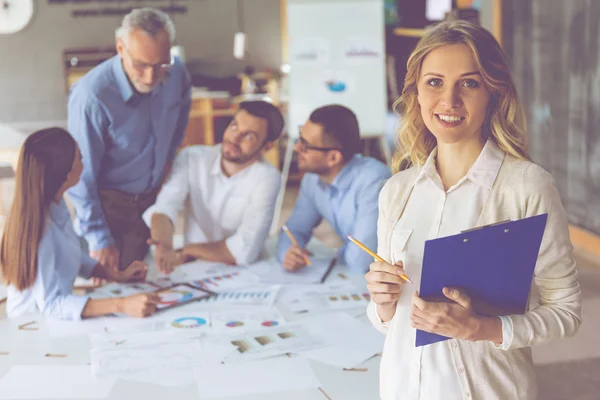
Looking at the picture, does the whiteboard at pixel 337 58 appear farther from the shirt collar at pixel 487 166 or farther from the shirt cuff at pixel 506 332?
the shirt cuff at pixel 506 332

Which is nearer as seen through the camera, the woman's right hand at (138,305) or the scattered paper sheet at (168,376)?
the scattered paper sheet at (168,376)

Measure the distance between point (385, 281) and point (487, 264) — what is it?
166 millimetres

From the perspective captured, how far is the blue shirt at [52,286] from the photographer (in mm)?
1701

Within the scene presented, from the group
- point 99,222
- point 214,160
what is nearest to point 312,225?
point 214,160

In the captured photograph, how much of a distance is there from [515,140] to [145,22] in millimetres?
1626

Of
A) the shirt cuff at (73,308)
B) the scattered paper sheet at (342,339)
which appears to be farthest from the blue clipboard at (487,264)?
the shirt cuff at (73,308)

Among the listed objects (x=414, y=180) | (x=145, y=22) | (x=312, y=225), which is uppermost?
(x=145, y=22)

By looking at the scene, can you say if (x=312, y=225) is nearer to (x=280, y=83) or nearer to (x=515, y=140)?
(x=515, y=140)

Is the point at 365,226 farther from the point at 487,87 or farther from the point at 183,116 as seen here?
the point at 487,87

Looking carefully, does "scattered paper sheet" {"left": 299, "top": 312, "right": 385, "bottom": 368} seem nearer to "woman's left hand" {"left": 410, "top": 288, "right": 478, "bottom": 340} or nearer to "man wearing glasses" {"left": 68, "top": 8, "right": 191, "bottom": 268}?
"woman's left hand" {"left": 410, "top": 288, "right": 478, "bottom": 340}

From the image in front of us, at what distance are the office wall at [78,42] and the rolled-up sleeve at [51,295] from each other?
216 inches

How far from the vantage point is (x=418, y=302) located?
3.09 feet

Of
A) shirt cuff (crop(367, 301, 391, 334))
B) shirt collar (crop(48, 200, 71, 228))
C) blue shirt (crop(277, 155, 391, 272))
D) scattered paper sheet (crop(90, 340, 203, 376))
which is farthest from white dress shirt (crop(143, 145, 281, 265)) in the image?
shirt cuff (crop(367, 301, 391, 334))

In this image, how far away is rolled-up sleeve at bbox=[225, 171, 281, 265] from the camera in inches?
86.5
